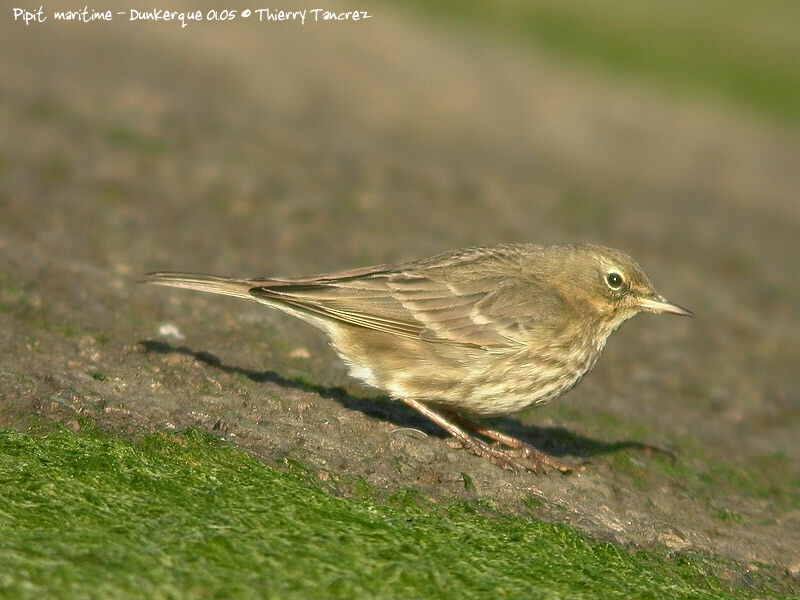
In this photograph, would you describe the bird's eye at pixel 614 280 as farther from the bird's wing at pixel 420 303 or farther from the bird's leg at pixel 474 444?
the bird's leg at pixel 474 444

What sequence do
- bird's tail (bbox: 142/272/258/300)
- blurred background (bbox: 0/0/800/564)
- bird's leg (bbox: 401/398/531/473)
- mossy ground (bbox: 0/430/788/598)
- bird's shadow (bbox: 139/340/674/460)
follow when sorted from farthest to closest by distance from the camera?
1. blurred background (bbox: 0/0/800/564)
2. bird's shadow (bbox: 139/340/674/460)
3. bird's tail (bbox: 142/272/258/300)
4. bird's leg (bbox: 401/398/531/473)
5. mossy ground (bbox: 0/430/788/598)

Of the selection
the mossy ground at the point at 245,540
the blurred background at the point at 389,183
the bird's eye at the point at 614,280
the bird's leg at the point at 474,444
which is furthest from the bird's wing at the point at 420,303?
the mossy ground at the point at 245,540

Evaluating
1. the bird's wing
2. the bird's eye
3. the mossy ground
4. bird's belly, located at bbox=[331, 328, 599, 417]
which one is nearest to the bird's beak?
the bird's eye

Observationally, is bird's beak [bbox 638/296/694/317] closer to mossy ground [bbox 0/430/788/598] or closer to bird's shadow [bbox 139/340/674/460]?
bird's shadow [bbox 139/340/674/460]

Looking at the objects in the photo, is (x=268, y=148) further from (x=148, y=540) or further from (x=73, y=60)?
(x=148, y=540)

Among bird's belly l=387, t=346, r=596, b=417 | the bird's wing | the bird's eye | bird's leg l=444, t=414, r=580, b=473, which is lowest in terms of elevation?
bird's leg l=444, t=414, r=580, b=473
